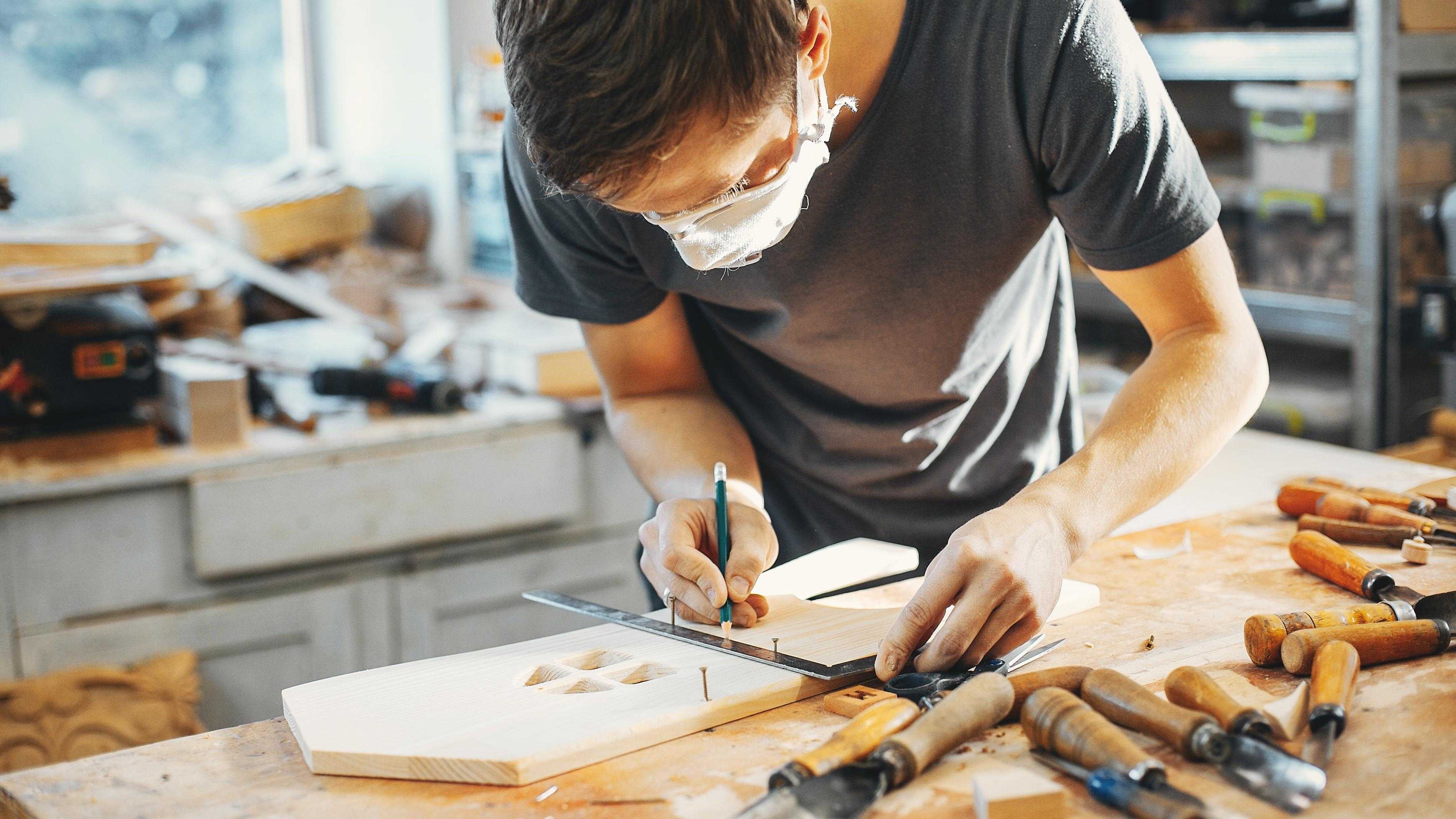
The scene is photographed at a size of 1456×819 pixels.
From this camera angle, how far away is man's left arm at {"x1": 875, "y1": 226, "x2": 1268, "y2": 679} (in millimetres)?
1056

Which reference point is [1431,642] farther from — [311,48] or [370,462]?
[311,48]

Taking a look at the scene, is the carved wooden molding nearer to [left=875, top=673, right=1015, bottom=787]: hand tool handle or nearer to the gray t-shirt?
the gray t-shirt

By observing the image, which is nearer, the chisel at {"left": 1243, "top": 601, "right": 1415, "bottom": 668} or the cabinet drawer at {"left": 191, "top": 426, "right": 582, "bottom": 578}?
the chisel at {"left": 1243, "top": 601, "right": 1415, "bottom": 668}

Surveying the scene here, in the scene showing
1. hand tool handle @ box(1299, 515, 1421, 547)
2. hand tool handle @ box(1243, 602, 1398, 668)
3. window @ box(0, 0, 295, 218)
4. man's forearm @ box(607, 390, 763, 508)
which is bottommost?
hand tool handle @ box(1243, 602, 1398, 668)

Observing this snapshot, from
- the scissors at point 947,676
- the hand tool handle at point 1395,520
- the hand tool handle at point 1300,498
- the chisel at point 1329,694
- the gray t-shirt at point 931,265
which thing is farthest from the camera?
the hand tool handle at point 1300,498

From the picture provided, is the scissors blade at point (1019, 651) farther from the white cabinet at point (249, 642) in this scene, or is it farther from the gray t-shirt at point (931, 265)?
the white cabinet at point (249, 642)

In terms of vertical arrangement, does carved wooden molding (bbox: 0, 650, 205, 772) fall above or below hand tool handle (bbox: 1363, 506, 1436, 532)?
below

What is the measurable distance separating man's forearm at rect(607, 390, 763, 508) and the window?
92.3 inches

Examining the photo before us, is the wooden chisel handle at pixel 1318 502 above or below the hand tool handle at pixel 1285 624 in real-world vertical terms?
above

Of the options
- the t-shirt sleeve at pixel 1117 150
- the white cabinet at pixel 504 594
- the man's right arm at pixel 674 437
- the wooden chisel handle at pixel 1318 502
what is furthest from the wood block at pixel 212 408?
the wooden chisel handle at pixel 1318 502

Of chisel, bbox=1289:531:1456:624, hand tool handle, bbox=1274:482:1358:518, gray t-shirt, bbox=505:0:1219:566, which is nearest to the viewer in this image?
chisel, bbox=1289:531:1456:624

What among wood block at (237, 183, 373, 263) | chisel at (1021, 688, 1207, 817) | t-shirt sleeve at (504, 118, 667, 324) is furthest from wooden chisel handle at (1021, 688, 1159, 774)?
wood block at (237, 183, 373, 263)

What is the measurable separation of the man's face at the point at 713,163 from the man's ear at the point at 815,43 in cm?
5

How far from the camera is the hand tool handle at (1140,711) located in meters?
0.90
